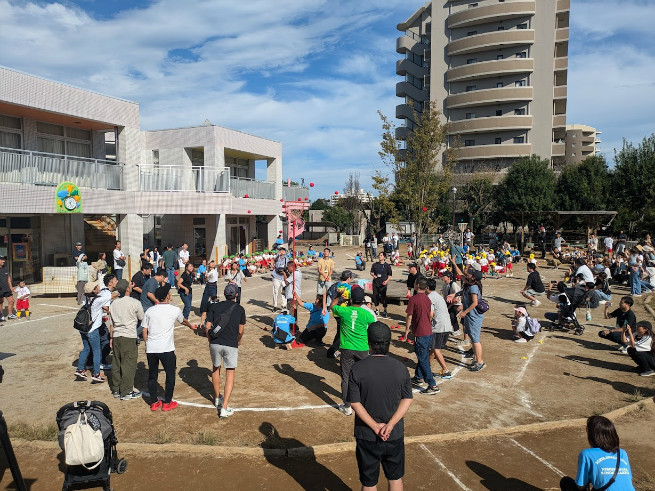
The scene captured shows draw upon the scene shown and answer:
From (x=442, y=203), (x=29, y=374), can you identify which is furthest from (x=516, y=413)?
(x=442, y=203)

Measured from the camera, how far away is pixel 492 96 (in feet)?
187

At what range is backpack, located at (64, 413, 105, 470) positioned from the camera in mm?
4629

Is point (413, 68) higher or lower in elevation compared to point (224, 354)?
higher

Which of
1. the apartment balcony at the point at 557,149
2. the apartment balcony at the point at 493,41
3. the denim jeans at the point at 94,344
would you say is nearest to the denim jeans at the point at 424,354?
the denim jeans at the point at 94,344

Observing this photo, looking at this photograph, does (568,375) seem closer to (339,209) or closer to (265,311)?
(265,311)

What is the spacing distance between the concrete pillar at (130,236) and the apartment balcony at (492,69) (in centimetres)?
4848

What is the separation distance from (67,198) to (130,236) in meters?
3.77

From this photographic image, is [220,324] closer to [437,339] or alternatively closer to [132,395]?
[132,395]

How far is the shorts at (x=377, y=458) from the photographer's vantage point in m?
3.90

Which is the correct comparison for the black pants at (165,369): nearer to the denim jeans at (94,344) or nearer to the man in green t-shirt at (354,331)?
the denim jeans at (94,344)

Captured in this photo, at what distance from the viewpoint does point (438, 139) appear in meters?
20.2

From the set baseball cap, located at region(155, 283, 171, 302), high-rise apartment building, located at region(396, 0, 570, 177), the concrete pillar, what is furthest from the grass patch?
high-rise apartment building, located at region(396, 0, 570, 177)

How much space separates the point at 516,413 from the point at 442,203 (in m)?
42.6

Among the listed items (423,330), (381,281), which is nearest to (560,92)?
(381,281)
